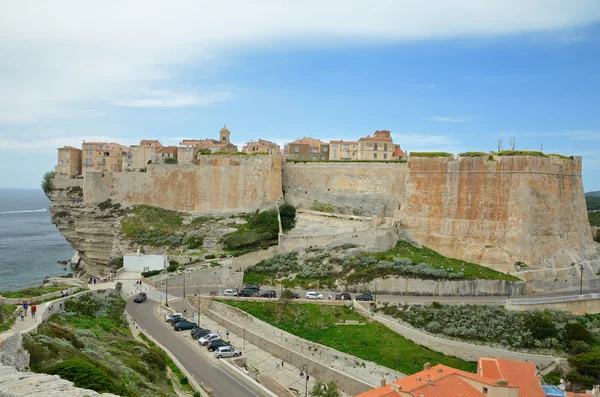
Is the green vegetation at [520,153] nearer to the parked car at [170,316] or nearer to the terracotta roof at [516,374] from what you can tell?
the terracotta roof at [516,374]

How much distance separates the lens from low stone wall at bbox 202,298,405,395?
26.6 metres

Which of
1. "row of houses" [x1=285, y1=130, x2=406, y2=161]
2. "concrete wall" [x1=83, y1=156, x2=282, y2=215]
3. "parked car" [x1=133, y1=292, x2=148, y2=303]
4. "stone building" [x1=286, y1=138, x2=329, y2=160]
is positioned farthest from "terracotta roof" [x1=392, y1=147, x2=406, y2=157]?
"parked car" [x1=133, y1=292, x2=148, y2=303]

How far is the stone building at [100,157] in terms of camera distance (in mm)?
62875

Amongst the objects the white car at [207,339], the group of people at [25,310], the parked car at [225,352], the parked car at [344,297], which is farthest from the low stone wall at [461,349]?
the group of people at [25,310]

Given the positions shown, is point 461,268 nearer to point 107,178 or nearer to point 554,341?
point 554,341

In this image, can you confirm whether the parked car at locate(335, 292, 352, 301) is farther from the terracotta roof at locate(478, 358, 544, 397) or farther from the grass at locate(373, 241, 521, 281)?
the terracotta roof at locate(478, 358, 544, 397)

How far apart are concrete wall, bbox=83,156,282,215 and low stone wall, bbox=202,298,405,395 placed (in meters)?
18.3

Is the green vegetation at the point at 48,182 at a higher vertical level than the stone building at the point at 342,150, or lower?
lower

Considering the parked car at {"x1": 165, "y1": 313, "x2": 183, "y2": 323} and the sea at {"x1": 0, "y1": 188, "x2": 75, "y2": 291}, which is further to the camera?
the sea at {"x1": 0, "y1": 188, "x2": 75, "y2": 291}

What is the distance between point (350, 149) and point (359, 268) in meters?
25.8

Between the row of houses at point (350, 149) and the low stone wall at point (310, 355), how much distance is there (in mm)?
25357

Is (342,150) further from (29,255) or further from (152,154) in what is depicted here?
(29,255)

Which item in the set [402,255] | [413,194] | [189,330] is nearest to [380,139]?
[413,194]

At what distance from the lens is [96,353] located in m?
18.0
